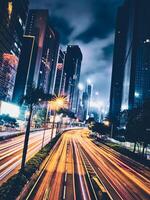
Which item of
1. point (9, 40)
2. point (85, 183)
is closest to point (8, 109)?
point (9, 40)

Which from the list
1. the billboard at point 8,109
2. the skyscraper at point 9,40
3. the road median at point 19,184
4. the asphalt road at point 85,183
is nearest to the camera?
the road median at point 19,184

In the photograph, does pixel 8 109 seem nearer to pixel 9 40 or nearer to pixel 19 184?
pixel 9 40

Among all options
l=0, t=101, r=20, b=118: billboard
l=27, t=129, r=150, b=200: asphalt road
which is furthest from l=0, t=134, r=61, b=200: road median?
l=0, t=101, r=20, b=118: billboard

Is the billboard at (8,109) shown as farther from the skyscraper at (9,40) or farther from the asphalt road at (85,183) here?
the asphalt road at (85,183)

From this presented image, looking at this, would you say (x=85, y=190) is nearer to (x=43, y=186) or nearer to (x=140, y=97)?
(x=43, y=186)

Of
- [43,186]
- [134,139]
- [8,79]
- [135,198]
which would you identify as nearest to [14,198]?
[43,186]

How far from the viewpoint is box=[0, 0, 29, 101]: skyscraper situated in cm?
15250

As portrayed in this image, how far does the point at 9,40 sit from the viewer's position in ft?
530

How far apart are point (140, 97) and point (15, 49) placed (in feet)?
324

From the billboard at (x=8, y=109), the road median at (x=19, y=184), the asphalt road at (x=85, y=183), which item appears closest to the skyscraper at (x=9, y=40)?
the billboard at (x=8, y=109)

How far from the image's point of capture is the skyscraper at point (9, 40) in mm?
152500

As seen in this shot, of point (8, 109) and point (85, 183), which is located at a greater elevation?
point (8, 109)

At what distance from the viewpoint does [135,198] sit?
25922 millimetres

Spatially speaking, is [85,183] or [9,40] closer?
[85,183]
